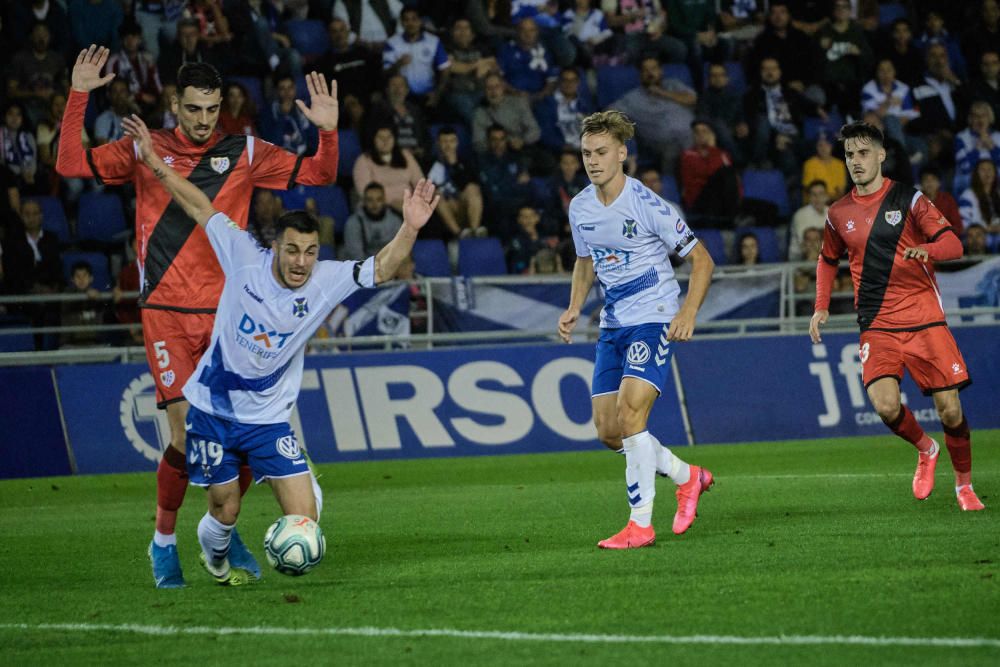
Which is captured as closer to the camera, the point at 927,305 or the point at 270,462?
the point at 270,462

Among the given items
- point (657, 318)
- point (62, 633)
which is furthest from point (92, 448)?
point (62, 633)

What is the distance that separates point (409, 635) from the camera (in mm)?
6074

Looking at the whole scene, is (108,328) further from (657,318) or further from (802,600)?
(802,600)

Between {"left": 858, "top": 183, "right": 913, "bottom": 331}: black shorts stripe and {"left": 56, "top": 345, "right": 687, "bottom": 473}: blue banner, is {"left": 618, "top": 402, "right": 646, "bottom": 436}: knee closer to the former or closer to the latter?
{"left": 858, "top": 183, "right": 913, "bottom": 331}: black shorts stripe

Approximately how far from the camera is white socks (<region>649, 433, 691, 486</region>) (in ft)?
30.3

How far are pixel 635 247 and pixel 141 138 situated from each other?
2.95m

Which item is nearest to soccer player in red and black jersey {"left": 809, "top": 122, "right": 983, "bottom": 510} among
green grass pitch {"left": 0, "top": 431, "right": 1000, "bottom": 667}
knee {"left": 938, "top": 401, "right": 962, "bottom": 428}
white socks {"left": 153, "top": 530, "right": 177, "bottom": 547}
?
knee {"left": 938, "top": 401, "right": 962, "bottom": 428}

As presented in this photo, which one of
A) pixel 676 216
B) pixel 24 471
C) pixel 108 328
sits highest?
pixel 676 216

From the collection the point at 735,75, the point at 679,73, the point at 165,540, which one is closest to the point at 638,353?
the point at 165,540

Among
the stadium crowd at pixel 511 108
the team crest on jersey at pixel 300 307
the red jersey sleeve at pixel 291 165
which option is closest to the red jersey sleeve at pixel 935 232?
the red jersey sleeve at pixel 291 165

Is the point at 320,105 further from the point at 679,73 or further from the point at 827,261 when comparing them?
the point at 679,73

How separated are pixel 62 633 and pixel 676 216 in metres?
4.34

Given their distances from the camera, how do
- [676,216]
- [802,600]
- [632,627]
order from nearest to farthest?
[632,627], [802,600], [676,216]

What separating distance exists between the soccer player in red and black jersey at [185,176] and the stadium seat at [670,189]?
11.3 meters
